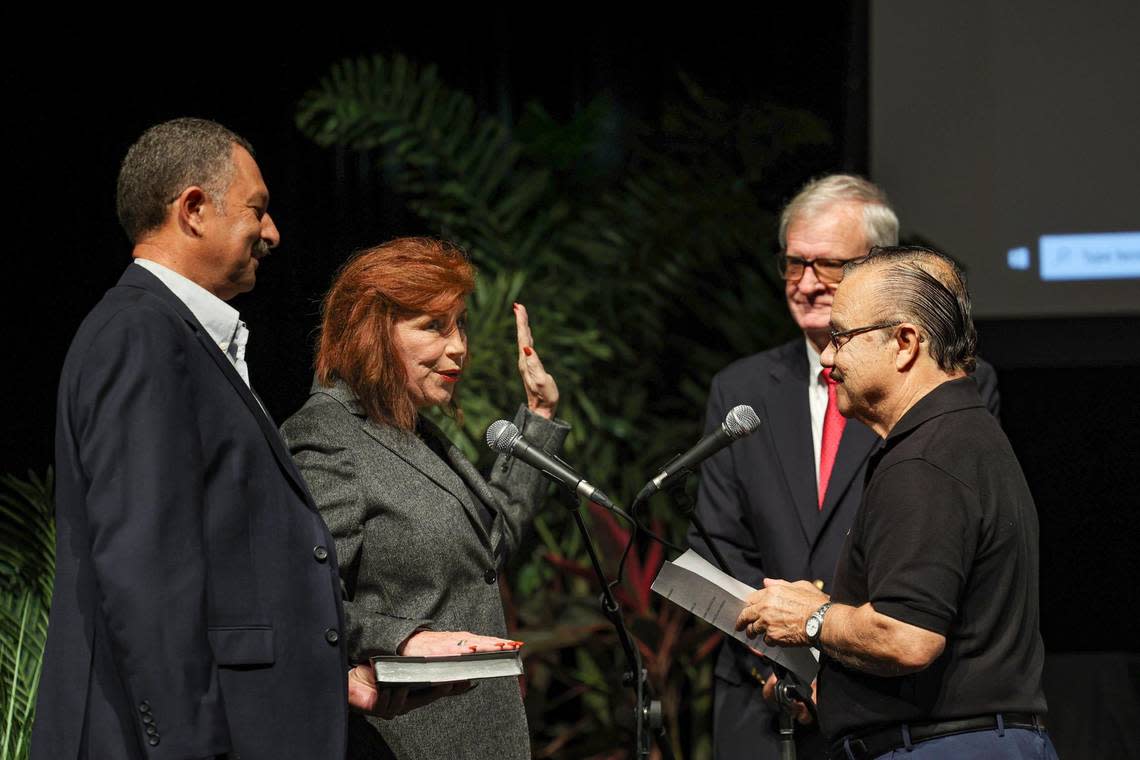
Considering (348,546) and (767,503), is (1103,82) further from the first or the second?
(348,546)

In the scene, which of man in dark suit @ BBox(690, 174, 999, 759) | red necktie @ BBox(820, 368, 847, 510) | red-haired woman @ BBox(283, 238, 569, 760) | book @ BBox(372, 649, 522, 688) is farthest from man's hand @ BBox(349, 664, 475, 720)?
red necktie @ BBox(820, 368, 847, 510)

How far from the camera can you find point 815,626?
200 cm

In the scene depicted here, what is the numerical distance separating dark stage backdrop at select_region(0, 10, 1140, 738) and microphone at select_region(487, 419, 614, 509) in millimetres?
1950

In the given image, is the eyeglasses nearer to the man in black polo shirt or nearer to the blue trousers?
the man in black polo shirt

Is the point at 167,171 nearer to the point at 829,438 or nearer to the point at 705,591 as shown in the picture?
the point at 705,591

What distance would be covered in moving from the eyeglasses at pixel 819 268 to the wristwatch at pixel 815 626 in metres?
1.02

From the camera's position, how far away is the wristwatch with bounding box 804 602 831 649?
6.54 feet

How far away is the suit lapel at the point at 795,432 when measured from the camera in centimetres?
272

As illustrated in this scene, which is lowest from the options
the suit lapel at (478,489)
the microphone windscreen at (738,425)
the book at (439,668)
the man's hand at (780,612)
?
the book at (439,668)

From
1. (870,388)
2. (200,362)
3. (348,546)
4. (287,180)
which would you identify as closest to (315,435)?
(348,546)

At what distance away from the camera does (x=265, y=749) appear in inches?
75.1

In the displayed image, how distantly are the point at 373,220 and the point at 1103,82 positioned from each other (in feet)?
7.89

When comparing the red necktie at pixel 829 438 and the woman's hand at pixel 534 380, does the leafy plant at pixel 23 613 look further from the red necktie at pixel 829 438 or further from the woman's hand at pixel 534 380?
the red necktie at pixel 829 438


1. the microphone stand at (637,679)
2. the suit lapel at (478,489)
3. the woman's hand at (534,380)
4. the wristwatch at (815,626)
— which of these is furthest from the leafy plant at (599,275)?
the wristwatch at (815,626)
